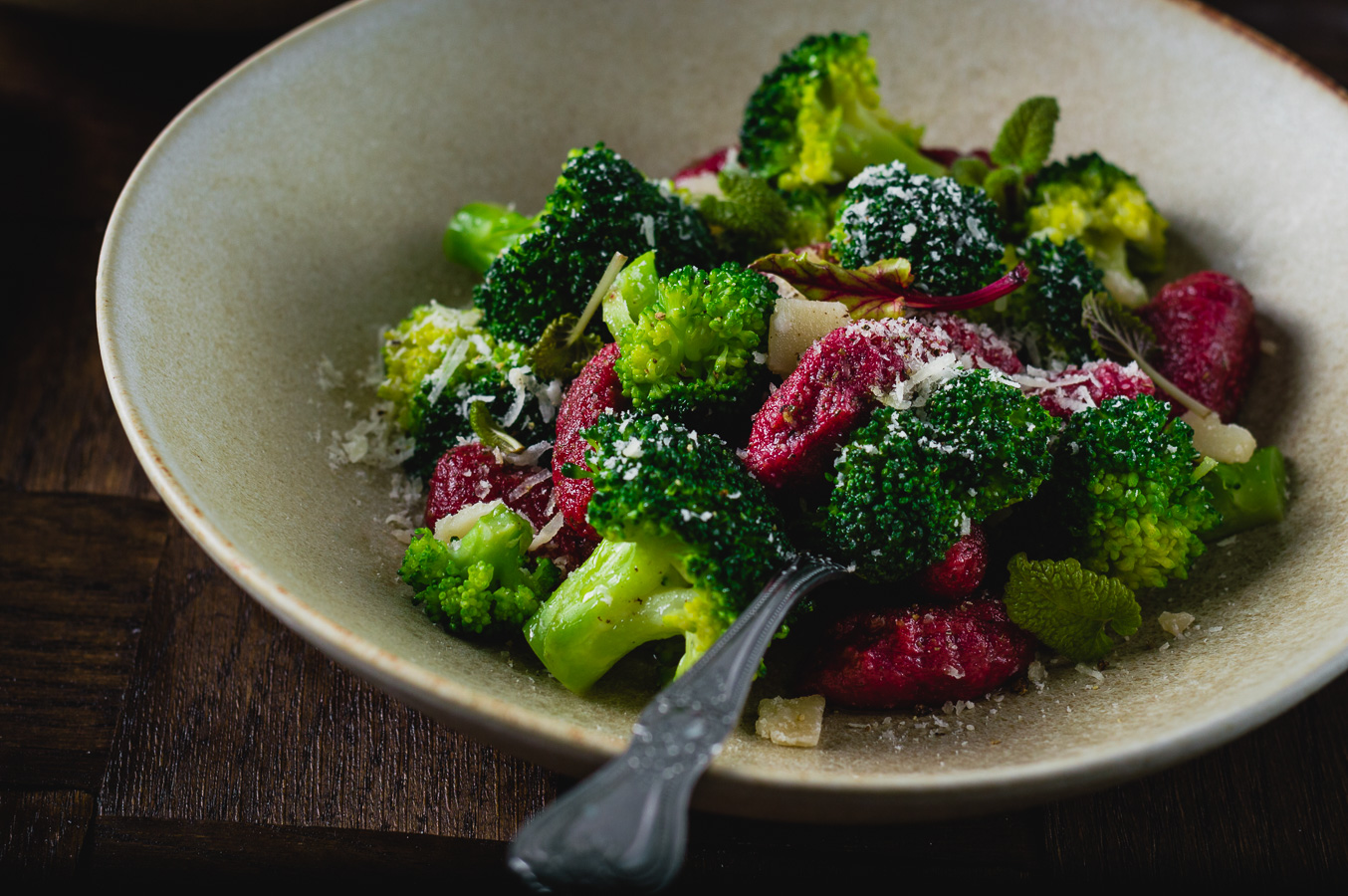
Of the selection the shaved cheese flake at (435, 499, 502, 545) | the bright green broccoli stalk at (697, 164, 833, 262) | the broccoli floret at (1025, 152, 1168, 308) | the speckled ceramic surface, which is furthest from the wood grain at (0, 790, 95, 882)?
the broccoli floret at (1025, 152, 1168, 308)

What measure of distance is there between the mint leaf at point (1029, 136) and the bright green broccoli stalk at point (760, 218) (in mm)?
447

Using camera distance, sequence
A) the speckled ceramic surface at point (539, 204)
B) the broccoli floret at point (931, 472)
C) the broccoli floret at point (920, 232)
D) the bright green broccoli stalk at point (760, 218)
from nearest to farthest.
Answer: the speckled ceramic surface at point (539, 204), the broccoli floret at point (931, 472), the broccoli floret at point (920, 232), the bright green broccoli stalk at point (760, 218)

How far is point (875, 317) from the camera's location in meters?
1.72

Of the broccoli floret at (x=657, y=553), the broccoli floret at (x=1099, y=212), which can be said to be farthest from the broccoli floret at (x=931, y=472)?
the broccoli floret at (x=1099, y=212)

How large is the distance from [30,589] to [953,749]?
167 centimetres

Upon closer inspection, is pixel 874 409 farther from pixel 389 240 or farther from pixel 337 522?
pixel 389 240

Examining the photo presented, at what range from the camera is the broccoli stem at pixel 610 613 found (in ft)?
4.93

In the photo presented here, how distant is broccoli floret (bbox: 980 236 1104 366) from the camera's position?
1.92 meters

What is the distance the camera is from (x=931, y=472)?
1451 mm

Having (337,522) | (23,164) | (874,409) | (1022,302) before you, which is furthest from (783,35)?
(23,164)

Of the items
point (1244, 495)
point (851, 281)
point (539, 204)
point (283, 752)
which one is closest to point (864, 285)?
point (851, 281)

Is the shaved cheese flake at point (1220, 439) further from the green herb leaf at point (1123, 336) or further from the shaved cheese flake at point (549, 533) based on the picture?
the shaved cheese flake at point (549, 533)

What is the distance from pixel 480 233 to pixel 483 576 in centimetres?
91

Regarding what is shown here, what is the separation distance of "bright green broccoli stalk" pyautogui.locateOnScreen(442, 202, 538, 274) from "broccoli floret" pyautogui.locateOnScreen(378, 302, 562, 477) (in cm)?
20
